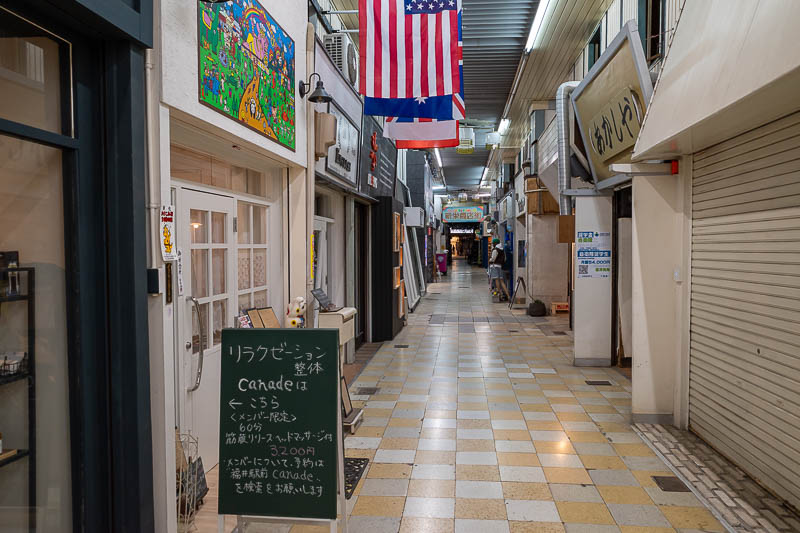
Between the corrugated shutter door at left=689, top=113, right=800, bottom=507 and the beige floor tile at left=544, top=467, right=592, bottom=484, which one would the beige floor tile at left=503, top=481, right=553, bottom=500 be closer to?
the beige floor tile at left=544, top=467, right=592, bottom=484

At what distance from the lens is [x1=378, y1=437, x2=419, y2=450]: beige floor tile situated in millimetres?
4473

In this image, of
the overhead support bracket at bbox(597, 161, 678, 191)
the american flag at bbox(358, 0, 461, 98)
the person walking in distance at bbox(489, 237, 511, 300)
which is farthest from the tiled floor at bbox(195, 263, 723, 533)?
the person walking in distance at bbox(489, 237, 511, 300)

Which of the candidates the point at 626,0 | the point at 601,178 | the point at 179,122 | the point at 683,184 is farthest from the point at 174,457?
the point at 626,0

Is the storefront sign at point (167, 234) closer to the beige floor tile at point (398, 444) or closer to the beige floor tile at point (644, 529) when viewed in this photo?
the beige floor tile at point (398, 444)

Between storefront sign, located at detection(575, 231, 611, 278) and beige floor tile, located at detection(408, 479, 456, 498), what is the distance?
456cm

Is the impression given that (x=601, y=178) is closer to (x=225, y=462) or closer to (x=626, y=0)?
(x=626, y=0)

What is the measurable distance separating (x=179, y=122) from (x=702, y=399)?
182 inches

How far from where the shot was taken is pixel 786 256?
11.0 feet

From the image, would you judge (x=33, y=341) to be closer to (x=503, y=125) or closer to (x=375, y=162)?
(x=375, y=162)

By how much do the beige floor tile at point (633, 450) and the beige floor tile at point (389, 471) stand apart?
181 centimetres

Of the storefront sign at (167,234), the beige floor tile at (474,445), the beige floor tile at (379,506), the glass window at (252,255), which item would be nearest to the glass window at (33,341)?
the storefront sign at (167,234)

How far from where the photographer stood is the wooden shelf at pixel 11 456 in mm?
2018

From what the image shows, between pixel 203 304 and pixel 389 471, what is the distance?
1.88 m

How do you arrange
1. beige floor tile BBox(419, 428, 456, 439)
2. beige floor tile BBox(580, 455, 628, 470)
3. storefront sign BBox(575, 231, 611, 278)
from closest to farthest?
beige floor tile BBox(580, 455, 628, 470), beige floor tile BBox(419, 428, 456, 439), storefront sign BBox(575, 231, 611, 278)
